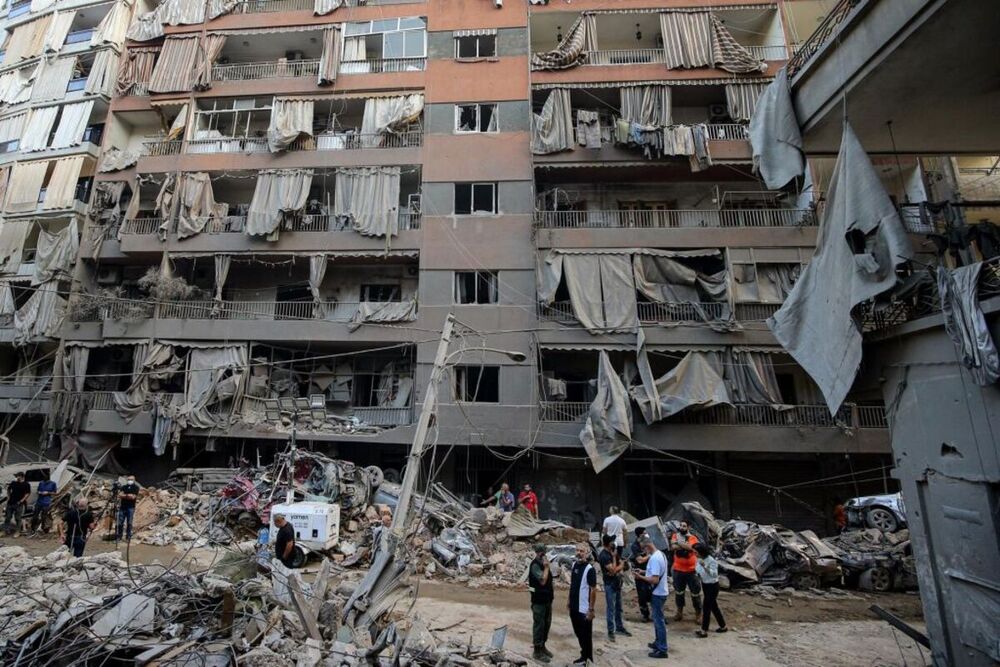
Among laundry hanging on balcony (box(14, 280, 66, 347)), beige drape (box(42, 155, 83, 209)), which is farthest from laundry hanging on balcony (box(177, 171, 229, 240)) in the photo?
beige drape (box(42, 155, 83, 209))

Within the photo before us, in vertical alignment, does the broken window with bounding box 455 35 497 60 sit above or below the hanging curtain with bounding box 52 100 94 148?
above

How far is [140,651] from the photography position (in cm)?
573

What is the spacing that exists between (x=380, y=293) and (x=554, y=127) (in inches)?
371

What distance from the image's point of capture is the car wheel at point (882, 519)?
1488 centimetres

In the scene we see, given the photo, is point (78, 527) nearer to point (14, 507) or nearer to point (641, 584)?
point (14, 507)

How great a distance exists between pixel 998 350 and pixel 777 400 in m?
12.0

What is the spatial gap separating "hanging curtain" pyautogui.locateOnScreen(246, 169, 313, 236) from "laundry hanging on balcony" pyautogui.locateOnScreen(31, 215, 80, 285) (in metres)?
8.31

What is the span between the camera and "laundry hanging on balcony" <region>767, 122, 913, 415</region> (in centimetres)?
686

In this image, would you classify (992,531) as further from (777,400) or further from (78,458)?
(78,458)

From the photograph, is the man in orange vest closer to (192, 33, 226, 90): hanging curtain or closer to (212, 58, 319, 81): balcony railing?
(212, 58, 319, 81): balcony railing

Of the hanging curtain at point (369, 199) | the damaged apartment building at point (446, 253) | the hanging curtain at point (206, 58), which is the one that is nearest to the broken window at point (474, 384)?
the damaged apartment building at point (446, 253)

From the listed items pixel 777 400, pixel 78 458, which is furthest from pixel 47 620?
pixel 777 400

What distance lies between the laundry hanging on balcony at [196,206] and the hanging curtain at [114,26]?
34.3ft

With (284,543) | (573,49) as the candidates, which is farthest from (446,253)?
(284,543)
